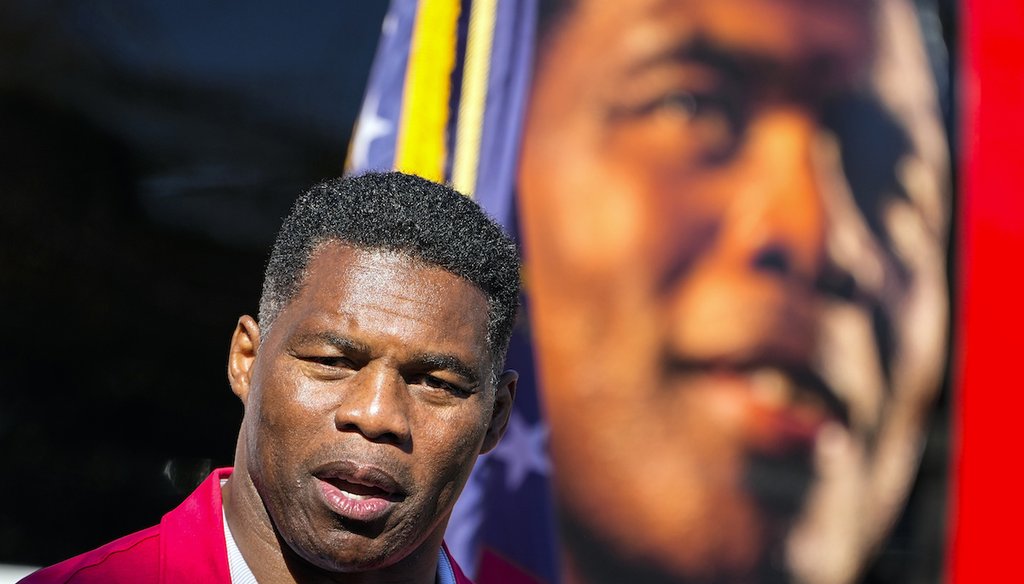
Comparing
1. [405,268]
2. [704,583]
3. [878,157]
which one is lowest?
[704,583]

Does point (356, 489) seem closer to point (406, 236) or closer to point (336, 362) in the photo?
point (336, 362)

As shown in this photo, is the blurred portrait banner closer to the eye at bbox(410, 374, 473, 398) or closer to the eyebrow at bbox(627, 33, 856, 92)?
the eyebrow at bbox(627, 33, 856, 92)

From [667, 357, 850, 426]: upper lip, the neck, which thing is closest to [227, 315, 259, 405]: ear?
the neck

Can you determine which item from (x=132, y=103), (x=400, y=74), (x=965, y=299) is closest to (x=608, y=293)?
(x=400, y=74)

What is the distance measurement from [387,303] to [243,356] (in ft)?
0.94

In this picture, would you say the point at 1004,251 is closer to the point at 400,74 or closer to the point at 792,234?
the point at 792,234

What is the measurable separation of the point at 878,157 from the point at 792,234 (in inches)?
13.6

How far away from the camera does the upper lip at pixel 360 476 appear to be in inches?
53.2

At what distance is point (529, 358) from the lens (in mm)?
2719

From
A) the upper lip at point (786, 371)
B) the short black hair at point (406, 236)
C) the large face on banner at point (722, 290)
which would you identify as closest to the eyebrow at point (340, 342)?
the short black hair at point (406, 236)

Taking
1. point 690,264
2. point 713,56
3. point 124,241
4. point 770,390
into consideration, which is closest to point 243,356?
point 124,241

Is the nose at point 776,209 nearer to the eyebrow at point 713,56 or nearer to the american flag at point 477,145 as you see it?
the eyebrow at point 713,56

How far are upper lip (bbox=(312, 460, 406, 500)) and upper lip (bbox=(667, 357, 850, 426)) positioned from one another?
154 cm

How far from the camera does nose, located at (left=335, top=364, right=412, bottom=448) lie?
136 centimetres
